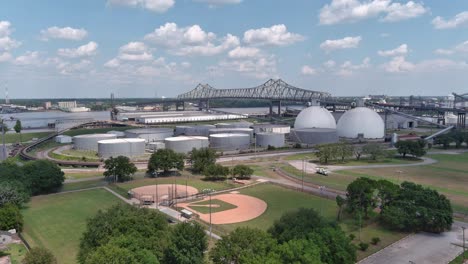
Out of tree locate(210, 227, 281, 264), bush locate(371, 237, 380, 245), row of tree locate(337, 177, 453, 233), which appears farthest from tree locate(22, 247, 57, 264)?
row of tree locate(337, 177, 453, 233)

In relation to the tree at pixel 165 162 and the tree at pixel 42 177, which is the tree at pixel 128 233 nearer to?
the tree at pixel 42 177

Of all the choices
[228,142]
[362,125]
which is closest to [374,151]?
[228,142]

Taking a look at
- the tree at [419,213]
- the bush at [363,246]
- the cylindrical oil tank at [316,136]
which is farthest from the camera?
the cylindrical oil tank at [316,136]

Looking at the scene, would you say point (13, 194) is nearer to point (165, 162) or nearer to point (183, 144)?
point (165, 162)

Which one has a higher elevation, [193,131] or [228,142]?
[193,131]

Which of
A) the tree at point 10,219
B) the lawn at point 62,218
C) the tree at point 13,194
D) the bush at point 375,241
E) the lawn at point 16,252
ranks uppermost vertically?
the tree at point 13,194

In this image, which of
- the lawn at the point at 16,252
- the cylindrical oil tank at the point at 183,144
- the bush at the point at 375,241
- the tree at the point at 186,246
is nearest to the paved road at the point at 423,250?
the bush at the point at 375,241

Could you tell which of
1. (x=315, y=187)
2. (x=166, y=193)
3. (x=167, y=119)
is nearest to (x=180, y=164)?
(x=166, y=193)

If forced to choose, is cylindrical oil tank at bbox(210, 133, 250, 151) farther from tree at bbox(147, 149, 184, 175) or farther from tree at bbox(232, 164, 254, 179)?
tree at bbox(232, 164, 254, 179)
